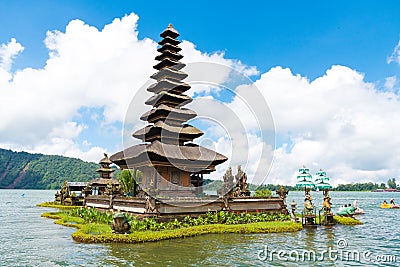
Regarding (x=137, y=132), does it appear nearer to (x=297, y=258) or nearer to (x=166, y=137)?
(x=166, y=137)

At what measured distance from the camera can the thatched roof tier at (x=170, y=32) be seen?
32562 mm

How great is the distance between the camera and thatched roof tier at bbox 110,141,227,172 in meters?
26.7

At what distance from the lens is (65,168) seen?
173 metres

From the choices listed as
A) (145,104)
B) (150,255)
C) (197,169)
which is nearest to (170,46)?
(145,104)

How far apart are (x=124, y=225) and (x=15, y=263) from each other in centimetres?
617

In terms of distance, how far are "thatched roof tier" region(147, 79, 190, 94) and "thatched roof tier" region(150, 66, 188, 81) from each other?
509 mm

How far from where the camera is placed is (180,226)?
23078 mm

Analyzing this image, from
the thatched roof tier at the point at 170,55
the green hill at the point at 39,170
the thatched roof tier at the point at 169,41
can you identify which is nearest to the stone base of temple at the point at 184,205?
the thatched roof tier at the point at 170,55

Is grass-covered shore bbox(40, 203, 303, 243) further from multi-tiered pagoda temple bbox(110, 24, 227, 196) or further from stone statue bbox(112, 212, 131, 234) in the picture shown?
multi-tiered pagoda temple bbox(110, 24, 227, 196)

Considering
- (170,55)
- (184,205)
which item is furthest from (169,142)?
(170,55)

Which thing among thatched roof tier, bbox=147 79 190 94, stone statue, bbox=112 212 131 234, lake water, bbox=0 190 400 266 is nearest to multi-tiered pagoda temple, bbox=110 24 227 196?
thatched roof tier, bbox=147 79 190 94

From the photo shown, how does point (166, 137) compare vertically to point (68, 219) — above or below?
above

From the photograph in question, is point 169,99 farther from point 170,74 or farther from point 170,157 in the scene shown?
point 170,157

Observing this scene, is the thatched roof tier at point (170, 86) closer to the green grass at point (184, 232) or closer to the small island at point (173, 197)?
→ the small island at point (173, 197)
